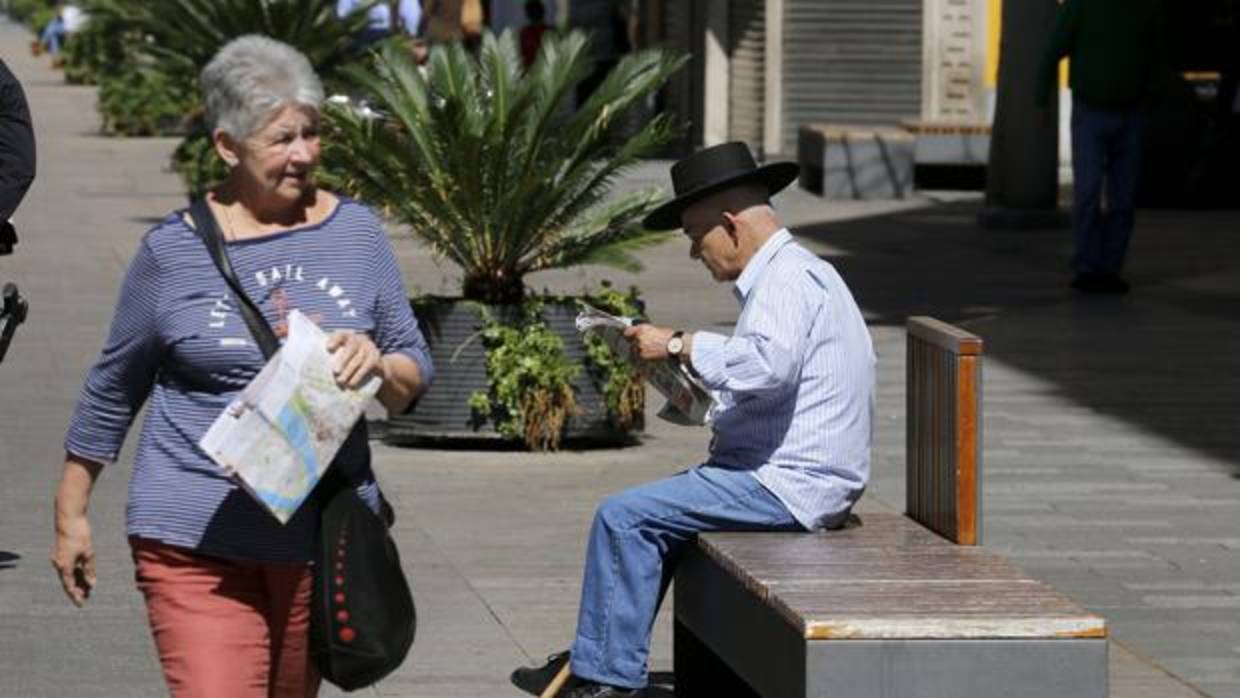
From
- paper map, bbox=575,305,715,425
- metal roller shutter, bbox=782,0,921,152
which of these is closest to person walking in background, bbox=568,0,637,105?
metal roller shutter, bbox=782,0,921,152

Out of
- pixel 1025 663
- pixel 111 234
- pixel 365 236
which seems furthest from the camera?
pixel 111 234

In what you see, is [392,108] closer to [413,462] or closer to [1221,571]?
[413,462]

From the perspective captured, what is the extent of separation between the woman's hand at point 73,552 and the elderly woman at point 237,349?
117 millimetres

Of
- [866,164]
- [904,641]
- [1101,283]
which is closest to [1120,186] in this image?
[1101,283]

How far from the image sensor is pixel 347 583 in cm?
510

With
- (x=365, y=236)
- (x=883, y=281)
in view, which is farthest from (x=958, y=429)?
(x=883, y=281)

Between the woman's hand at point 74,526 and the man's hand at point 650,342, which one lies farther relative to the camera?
the man's hand at point 650,342

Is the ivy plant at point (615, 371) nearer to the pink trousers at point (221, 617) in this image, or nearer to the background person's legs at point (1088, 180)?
the background person's legs at point (1088, 180)

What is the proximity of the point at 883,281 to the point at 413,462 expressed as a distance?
23.7 feet

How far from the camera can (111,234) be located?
21.1 meters

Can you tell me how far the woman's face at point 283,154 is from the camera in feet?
16.7

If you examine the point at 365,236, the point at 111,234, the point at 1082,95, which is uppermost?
the point at 365,236

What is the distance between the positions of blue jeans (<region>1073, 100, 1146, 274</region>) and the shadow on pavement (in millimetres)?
287

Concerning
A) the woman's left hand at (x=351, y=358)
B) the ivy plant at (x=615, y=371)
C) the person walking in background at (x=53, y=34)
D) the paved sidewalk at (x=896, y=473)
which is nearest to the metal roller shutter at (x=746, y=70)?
the paved sidewalk at (x=896, y=473)
